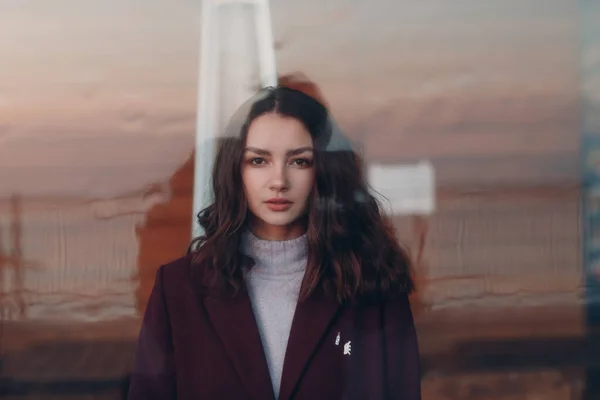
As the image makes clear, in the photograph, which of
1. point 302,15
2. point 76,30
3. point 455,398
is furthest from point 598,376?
point 76,30

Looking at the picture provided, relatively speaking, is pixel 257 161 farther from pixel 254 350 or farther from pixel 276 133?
pixel 254 350

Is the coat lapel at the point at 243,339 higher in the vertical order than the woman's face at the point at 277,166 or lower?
lower

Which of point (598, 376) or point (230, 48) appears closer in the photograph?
point (230, 48)

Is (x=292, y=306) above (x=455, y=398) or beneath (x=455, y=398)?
above

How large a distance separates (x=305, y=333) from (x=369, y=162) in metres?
0.43

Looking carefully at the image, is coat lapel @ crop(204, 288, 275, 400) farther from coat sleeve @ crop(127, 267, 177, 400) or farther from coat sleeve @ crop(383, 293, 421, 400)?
coat sleeve @ crop(383, 293, 421, 400)

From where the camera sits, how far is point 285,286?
209 centimetres

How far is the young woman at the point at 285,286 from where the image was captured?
80.1 inches

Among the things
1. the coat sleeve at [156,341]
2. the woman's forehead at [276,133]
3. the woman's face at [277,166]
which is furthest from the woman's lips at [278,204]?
the coat sleeve at [156,341]

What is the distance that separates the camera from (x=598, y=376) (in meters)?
2.20

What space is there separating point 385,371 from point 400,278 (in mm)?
225

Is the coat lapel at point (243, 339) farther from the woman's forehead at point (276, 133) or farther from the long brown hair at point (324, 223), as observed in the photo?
the woman's forehead at point (276, 133)

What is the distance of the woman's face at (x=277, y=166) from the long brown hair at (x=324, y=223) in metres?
0.02

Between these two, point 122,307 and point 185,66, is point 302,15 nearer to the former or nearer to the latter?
point 185,66
